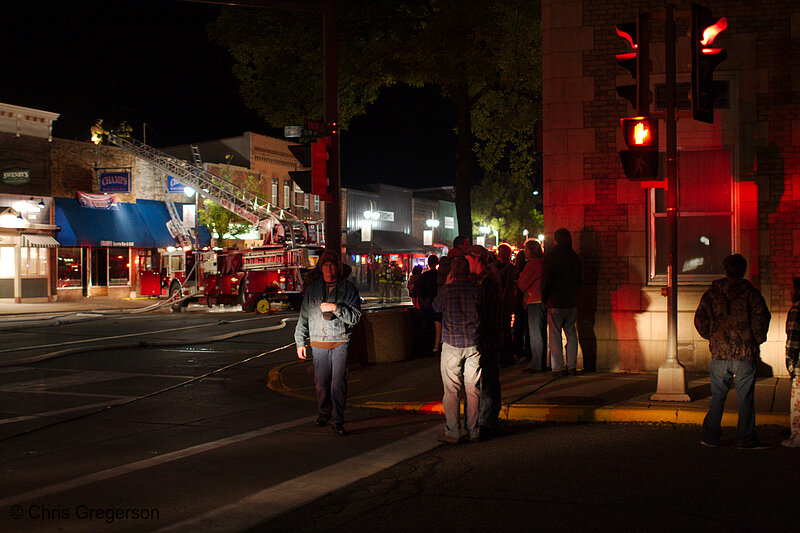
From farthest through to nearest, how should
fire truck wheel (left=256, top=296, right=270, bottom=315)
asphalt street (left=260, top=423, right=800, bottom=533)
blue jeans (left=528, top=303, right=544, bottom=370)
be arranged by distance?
fire truck wheel (left=256, top=296, right=270, bottom=315)
blue jeans (left=528, top=303, right=544, bottom=370)
asphalt street (left=260, top=423, right=800, bottom=533)

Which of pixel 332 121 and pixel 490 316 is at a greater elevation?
pixel 332 121

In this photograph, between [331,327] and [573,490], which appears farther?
[331,327]

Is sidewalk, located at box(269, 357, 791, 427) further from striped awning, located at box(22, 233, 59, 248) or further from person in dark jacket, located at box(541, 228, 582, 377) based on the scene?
striped awning, located at box(22, 233, 59, 248)

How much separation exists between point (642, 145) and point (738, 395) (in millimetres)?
3077

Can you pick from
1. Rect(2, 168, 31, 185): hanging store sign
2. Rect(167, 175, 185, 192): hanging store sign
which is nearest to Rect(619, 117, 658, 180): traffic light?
Rect(2, 168, 31, 185): hanging store sign

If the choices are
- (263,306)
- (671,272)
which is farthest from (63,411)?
(263,306)

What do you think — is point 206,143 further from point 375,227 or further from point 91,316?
point 91,316

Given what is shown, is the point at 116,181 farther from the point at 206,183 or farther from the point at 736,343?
the point at 736,343

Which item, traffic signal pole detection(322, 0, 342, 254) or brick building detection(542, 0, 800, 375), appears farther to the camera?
traffic signal pole detection(322, 0, 342, 254)

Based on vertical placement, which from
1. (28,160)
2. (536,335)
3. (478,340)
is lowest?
(536,335)

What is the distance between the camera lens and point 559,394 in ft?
30.8

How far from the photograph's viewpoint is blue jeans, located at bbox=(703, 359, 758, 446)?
690 cm

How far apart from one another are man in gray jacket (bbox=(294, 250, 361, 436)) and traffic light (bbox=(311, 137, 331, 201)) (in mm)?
3116

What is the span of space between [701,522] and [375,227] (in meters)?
47.0
